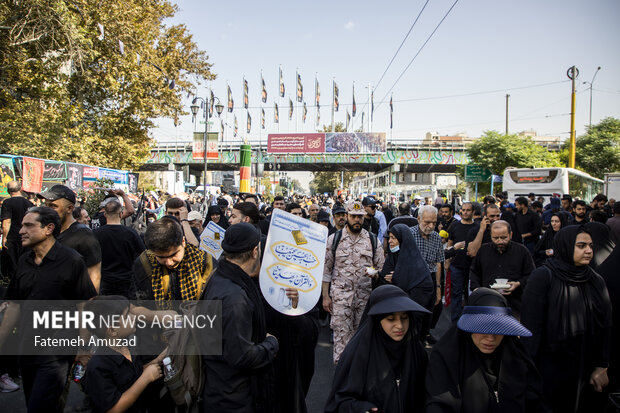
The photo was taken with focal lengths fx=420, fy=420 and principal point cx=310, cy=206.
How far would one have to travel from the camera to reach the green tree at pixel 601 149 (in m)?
40.3

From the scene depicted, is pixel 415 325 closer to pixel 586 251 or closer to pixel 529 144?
pixel 586 251

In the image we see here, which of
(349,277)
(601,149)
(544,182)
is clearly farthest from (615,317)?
(601,149)

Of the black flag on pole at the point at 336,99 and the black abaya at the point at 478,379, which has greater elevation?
the black flag on pole at the point at 336,99

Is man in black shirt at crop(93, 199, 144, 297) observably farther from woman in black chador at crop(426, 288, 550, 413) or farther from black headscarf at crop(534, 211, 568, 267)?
black headscarf at crop(534, 211, 568, 267)

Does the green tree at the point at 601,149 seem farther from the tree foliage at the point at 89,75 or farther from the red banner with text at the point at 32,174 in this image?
the red banner with text at the point at 32,174

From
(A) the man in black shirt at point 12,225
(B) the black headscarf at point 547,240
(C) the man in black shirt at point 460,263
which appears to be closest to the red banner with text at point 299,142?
(B) the black headscarf at point 547,240

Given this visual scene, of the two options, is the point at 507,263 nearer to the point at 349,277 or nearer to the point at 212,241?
the point at 349,277

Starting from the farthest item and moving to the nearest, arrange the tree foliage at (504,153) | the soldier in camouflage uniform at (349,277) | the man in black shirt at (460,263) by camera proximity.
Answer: the tree foliage at (504,153), the man in black shirt at (460,263), the soldier in camouflage uniform at (349,277)

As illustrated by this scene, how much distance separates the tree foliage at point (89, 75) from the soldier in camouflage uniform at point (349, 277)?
15.2 metres

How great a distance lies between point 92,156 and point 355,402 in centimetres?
2096

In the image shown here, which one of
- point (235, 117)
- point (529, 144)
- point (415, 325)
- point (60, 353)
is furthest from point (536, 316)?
point (235, 117)

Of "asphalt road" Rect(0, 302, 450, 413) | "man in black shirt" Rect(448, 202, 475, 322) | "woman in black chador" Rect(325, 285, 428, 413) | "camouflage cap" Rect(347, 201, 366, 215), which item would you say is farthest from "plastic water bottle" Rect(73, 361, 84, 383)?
"man in black shirt" Rect(448, 202, 475, 322)

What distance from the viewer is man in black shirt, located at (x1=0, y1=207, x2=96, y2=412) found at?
10.2 feet

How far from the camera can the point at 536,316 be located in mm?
3457
